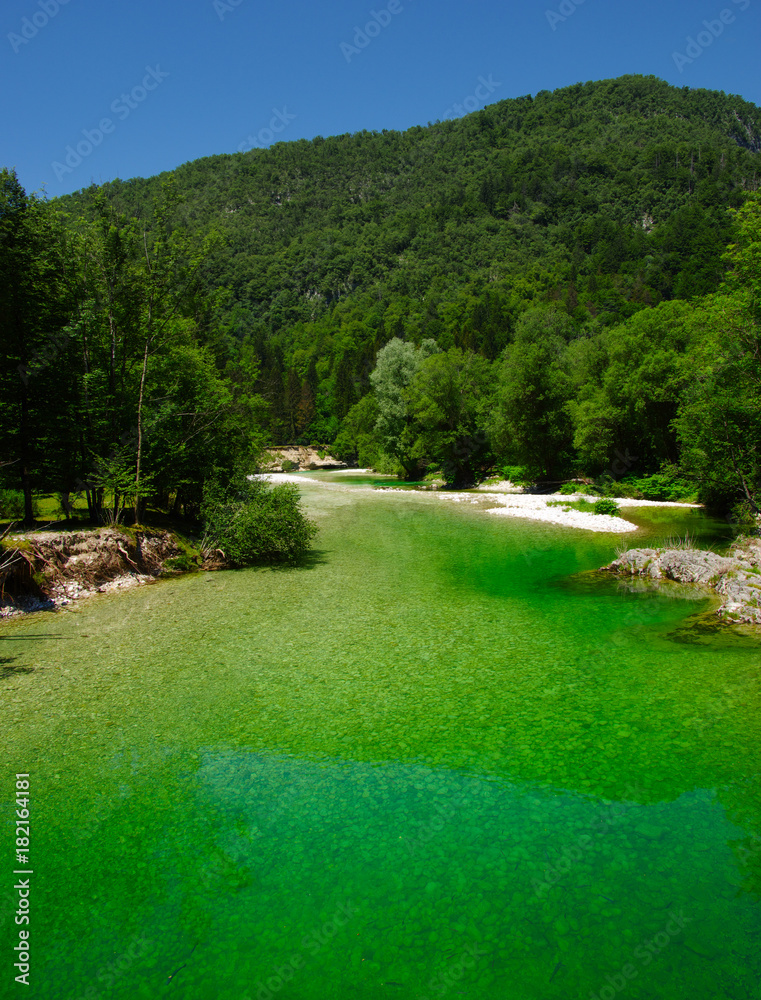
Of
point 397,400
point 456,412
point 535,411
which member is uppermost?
point 397,400

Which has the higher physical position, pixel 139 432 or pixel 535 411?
pixel 535 411

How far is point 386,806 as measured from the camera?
639 centimetres

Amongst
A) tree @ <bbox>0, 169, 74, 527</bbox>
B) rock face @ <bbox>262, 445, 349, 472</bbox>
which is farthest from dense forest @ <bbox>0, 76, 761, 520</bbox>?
rock face @ <bbox>262, 445, 349, 472</bbox>

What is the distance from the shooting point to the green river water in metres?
4.51

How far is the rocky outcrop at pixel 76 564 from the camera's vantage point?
13.3 meters

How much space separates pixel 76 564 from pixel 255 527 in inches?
211

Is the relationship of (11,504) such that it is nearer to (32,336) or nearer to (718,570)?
(32,336)

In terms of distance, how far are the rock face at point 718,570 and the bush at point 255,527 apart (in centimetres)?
971

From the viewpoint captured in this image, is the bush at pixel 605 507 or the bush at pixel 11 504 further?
the bush at pixel 605 507

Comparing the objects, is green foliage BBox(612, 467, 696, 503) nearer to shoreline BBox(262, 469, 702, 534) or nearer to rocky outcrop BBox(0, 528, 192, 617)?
shoreline BBox(262, 469, 702, 534)

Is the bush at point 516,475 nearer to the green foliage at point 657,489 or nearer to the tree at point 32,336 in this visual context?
the green foliage at point 657,489

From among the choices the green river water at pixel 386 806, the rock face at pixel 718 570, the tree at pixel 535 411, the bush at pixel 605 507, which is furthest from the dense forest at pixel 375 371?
the green river water at pixel 386 806

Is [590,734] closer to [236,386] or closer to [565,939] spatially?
[565,939]

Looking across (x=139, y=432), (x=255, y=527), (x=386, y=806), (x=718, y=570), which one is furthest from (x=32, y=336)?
(x=718, y=570)
